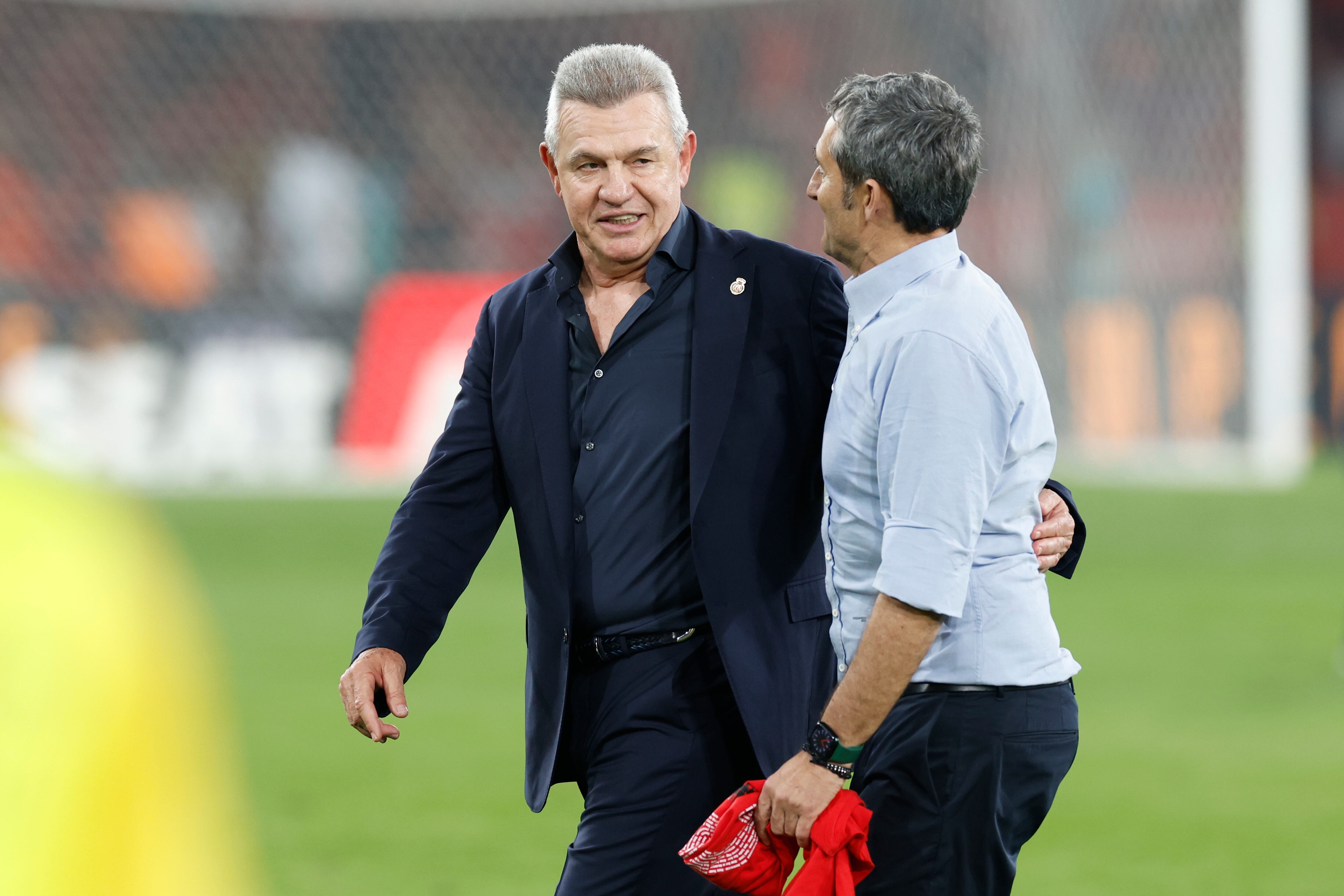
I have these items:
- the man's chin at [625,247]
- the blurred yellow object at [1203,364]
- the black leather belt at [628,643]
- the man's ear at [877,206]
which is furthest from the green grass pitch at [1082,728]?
the blurred yellow object at [1203,364]

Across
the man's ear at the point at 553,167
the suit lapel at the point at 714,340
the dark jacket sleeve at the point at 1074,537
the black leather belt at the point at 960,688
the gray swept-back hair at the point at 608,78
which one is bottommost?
the black leather belt at the point at 960,688

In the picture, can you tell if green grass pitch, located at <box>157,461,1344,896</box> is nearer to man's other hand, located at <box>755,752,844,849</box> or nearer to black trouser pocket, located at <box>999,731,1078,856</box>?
black trouser pocket, located at <box>999,731,1078,856</box>

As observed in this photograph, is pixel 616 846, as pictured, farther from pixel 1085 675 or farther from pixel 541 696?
pixel 1085 675

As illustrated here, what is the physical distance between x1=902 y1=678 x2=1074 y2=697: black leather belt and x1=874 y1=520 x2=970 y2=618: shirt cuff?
0.57ft

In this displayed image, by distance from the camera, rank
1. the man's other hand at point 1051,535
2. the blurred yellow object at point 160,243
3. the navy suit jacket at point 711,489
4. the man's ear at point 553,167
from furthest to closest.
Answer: the blurred yellow object at point 160,243, the man's ear at point 553,167, the navy suit jacket at point 711,489, the man's other hand at point 1051,535

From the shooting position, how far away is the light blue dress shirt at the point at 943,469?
204 centimetres

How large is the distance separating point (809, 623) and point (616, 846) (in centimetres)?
46

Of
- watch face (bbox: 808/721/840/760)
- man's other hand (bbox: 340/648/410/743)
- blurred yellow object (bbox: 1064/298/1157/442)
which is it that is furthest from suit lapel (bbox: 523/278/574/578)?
blurred yellow object (bbox: 1064/298/1157/442)

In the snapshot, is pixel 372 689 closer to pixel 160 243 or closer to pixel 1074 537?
pixel 1074 537

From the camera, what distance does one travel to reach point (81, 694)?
2.06 ft

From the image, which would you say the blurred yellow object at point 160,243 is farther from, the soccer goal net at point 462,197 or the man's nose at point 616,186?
the man's nose at point 616,186

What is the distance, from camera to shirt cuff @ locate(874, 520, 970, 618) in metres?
2.03

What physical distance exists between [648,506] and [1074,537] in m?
0.66

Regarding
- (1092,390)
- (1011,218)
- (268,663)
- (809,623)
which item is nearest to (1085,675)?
(268,663)
